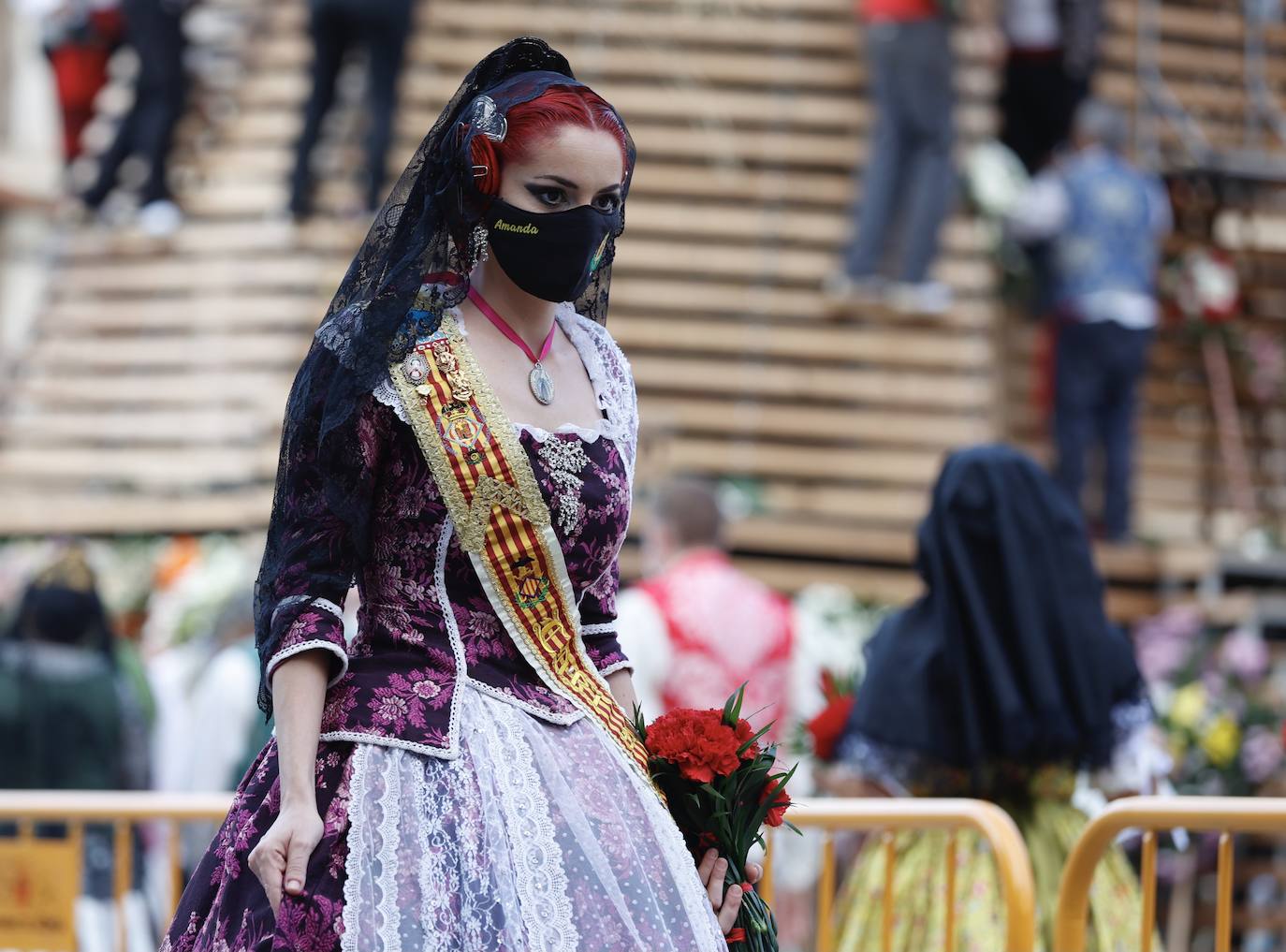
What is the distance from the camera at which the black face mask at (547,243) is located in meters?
2.94

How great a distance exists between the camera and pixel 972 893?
15.3 ft

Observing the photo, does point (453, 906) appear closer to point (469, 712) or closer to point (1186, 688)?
point (469, 712)

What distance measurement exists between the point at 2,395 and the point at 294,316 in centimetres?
197

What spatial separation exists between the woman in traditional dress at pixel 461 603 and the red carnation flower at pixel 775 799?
13 centimetres

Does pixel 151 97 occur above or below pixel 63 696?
above

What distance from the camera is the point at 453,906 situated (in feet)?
8.84

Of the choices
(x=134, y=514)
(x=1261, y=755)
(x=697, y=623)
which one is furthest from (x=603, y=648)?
(x=134, y=514)

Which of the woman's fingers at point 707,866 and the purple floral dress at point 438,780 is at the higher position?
the purple floral dress at point 438,780

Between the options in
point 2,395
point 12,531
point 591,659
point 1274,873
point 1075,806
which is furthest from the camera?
point 2,395

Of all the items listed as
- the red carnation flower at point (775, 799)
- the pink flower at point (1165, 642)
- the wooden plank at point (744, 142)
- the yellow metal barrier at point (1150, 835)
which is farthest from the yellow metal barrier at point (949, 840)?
the wooden plank at point (744, 142)

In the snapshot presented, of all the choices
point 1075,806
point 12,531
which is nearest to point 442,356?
point 1075,806

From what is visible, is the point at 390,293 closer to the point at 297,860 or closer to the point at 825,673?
the point at 297,860

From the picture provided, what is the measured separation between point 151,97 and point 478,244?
9754 millimetres

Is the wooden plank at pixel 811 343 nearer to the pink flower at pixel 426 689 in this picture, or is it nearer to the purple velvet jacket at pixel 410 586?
the purple velvet jacket at pixel 410 586
